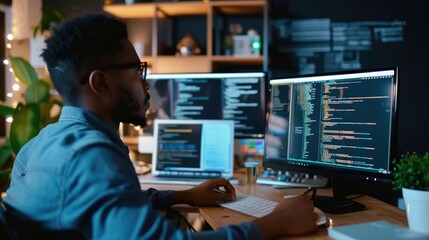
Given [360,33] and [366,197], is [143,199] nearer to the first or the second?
[366,197]

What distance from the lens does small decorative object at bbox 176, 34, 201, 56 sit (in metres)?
3.24

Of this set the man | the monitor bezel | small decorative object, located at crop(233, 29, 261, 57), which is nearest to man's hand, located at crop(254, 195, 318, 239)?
the man

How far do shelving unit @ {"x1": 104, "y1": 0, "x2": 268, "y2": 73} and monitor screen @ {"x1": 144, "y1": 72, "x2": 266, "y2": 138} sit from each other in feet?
3.44

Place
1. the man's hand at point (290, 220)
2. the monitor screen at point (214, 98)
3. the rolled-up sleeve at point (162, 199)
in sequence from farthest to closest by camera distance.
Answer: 1. the monitor screen at point (214, 98)
2. the rolled-up sleeve at point (162, 199)
3. the man's hand at point (290, 220)

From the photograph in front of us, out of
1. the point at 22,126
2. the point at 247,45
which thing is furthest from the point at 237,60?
the point at 22,126

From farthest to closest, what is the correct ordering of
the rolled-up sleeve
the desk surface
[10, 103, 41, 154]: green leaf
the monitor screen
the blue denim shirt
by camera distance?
1. [10, 103, 41, 154]: green leaf
2. the monitor screen
3. the rolled-up sleeve
4. the desk surface
5. the blue denim shirt

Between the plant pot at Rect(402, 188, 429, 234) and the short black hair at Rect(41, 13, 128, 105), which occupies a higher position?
the short black hair at Rect(41, 13, 128, 105)

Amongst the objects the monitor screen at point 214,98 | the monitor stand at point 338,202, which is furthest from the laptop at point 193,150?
the monitor stand at point 338,202

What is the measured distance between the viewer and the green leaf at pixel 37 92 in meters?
2.62

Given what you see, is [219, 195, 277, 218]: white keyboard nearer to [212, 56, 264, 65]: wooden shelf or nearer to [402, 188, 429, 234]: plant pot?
[402, 188, 429, 234]: plant pot

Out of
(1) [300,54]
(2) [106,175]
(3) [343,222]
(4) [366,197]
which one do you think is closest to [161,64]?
(1) [300,54]

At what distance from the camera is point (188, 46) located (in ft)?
10.7

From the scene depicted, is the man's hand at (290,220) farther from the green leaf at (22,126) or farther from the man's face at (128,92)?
the green leaf at (22,126)

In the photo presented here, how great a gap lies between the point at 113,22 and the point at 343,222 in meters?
0.81
